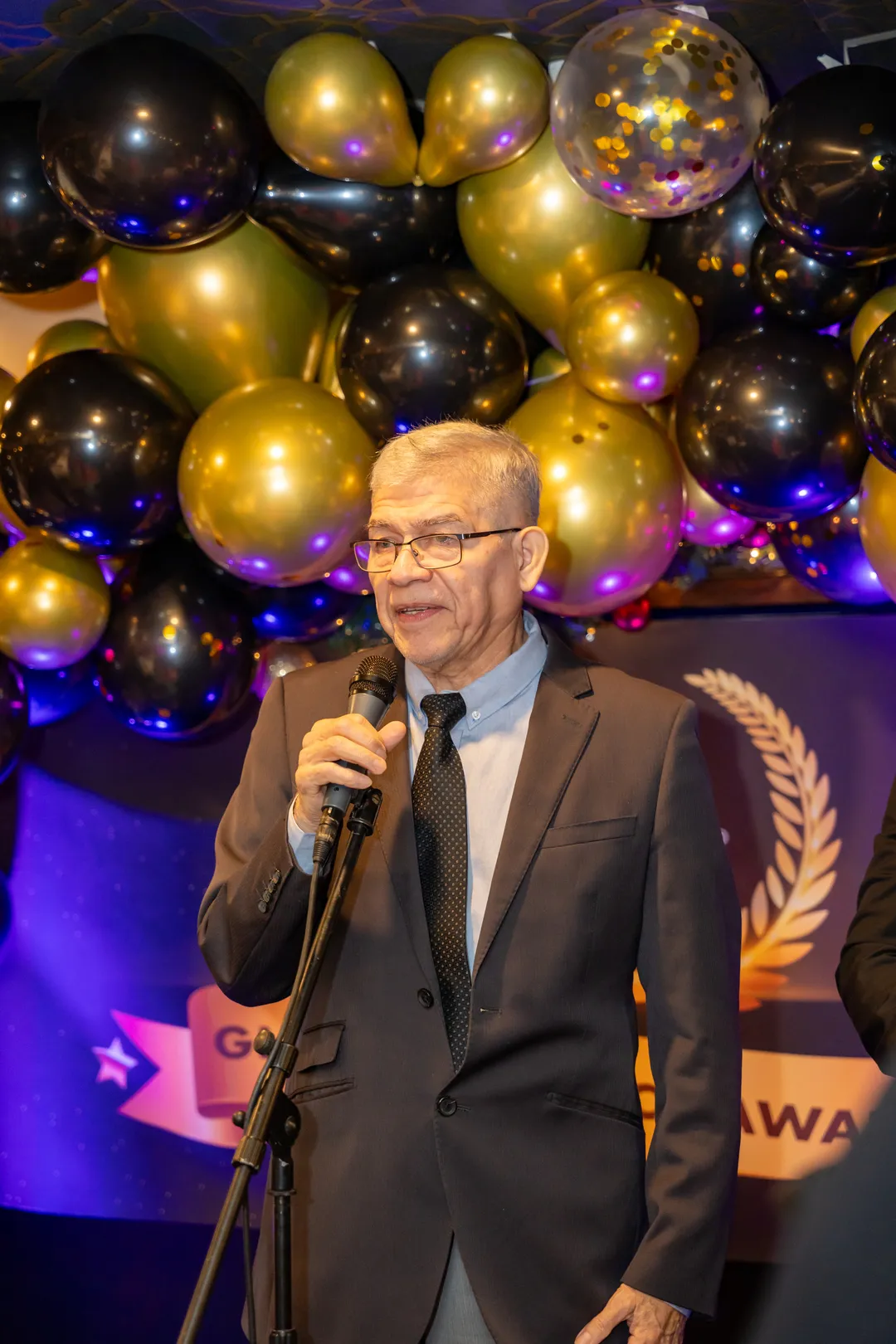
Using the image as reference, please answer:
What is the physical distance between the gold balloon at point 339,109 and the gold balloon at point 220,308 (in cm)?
26

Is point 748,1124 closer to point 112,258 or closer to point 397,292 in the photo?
point 397,292

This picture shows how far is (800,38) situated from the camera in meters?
2.47

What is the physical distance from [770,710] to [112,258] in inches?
66.9

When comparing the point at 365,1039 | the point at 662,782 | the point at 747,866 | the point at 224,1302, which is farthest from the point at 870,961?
the point at 224,1302

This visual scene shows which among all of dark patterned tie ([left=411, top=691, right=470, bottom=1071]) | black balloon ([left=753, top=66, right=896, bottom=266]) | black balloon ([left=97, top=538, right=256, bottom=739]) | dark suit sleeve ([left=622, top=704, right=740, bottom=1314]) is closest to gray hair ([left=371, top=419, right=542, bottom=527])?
dark patterned tie ([left=411, top=691, right=470, bottom=1071])

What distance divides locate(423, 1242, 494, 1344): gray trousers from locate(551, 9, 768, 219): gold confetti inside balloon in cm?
174

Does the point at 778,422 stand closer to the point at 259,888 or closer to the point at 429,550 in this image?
the point at 429,550

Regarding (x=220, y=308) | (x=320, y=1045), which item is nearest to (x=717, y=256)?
(x=220, y=308)

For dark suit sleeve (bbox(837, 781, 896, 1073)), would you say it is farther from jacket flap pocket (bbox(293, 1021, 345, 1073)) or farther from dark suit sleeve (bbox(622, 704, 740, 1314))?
jacket flap pocket (bbox(293, 1021, 345, 1073))

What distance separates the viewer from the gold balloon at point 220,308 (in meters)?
2.67

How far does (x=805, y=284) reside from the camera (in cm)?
234

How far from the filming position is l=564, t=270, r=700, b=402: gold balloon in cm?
238

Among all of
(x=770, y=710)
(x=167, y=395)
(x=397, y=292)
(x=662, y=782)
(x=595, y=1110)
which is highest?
(x=397, y=292)

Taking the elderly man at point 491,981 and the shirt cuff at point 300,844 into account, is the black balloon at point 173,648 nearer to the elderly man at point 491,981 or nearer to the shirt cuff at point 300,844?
the elderly man at point 491,981
